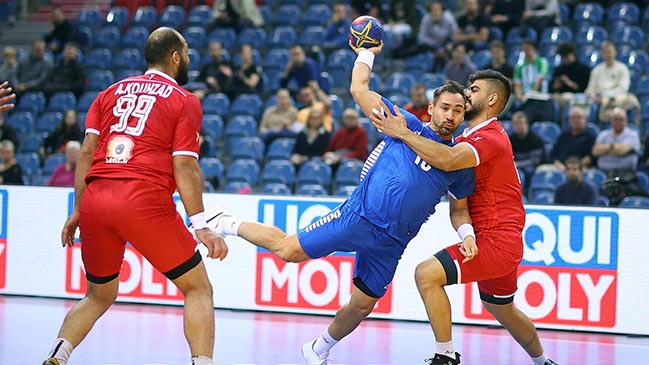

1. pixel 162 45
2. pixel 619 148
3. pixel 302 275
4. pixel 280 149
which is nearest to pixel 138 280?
pixel 302 275

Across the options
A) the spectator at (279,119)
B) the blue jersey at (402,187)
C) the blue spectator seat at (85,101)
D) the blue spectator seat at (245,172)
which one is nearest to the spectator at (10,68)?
the blue spectator seat at (85,101)

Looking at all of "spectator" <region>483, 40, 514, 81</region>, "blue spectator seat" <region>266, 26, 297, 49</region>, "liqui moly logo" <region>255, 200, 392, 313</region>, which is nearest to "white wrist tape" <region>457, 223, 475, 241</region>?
"liqui moly logo" <region>255, 200, 392, 313</region>

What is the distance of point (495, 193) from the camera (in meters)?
6.88

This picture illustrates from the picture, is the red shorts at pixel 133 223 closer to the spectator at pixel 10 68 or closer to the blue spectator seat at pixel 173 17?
the spectator at pixel 10 68

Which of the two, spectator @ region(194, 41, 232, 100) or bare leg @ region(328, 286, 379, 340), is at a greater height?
spectator @ region(194, 41, 232, 100)

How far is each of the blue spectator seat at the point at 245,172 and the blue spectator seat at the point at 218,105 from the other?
80.1 inches

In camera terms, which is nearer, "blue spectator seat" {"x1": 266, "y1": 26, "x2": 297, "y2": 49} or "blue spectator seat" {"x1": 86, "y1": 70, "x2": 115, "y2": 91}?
"blue spectator seat" {"x1": 86, "y1": 70, "x2": 115, "y2": 91}

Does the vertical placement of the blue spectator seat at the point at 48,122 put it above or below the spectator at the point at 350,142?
above

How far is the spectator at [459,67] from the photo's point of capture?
46.3 feet

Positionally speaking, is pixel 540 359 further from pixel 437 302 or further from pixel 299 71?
pixel 299 71

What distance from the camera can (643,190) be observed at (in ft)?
38.0

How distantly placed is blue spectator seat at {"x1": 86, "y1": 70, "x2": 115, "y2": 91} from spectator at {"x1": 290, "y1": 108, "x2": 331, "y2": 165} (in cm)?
447

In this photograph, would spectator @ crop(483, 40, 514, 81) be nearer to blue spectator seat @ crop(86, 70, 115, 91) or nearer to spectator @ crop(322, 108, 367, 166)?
spectator @ crop(322, 108, 367, 166)

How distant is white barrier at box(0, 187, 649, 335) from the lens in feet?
32.0
